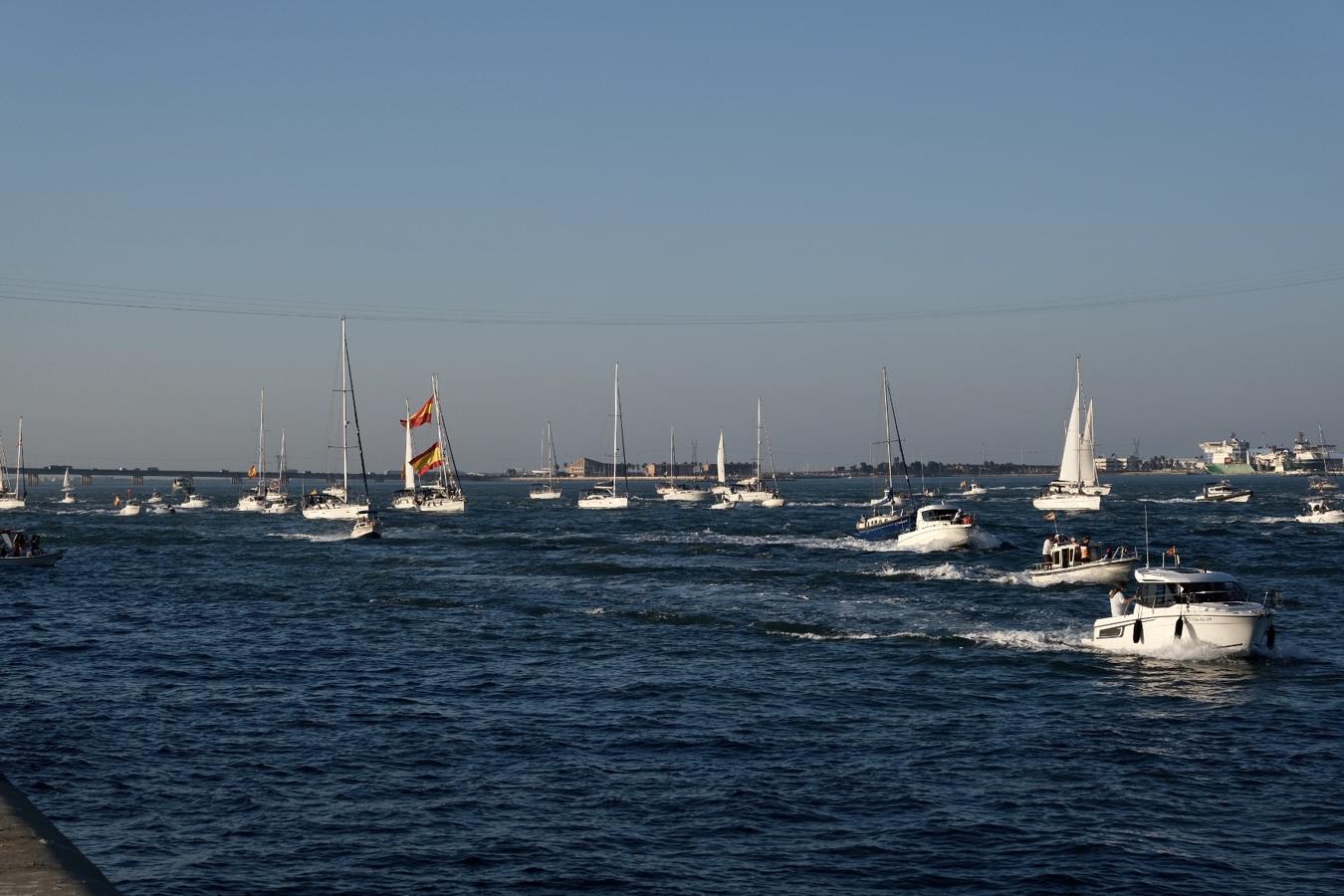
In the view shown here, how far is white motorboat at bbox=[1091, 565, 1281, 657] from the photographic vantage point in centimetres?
4088

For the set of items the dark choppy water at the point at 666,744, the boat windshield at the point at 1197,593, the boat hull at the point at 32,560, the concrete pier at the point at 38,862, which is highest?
the boat windshield at the point at 1197,593

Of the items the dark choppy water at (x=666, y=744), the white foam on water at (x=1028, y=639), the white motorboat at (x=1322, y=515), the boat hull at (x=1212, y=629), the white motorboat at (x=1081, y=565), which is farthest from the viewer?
the white motorboat at (x=1322, y=515)

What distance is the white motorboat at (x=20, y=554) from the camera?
78938 millimetres

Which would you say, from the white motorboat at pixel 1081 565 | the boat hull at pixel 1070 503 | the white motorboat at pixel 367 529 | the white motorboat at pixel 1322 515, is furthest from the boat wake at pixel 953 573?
the boat hull at pixel 1070 503

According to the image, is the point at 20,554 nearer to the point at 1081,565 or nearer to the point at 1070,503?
the point at 1081,565

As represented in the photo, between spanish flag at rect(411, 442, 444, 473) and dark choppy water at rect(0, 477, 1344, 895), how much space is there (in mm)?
108158

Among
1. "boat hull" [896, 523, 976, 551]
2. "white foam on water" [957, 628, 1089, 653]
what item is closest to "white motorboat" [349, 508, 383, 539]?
"boat hull" [896, 523, 976, 551]

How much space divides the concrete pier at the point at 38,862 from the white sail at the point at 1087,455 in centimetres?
17607

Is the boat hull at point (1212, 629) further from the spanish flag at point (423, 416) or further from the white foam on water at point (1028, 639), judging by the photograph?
the spanish flag at point (423, 416)

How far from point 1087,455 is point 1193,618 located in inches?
5849

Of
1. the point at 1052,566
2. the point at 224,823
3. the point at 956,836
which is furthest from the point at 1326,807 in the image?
the point at 1052,566

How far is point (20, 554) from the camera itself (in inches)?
3140

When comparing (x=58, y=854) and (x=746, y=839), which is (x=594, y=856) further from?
(x=58, y=854)

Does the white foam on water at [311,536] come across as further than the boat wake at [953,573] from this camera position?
Yes
